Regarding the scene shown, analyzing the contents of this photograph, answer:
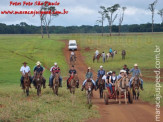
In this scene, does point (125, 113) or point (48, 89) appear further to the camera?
point (48, 89)

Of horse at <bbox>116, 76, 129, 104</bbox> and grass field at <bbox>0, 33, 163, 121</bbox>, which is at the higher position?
horse at <bbox>116, 76, 129, 104</bbox>

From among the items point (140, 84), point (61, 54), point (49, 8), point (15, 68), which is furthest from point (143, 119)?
point (49, 8)

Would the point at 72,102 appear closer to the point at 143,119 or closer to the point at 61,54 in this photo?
the point at 143,119

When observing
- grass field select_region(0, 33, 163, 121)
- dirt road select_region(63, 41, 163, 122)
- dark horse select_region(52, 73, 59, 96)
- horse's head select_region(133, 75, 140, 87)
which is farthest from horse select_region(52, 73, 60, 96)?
horse's head select_region(133, 75, 140, 87)

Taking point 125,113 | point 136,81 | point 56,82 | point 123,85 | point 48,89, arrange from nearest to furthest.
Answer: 1. point 125,113
2. point 123,85
3. point 136,81
4. point 56,82
5. point 48,89

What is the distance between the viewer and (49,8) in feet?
373

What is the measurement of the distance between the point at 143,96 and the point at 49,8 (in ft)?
301

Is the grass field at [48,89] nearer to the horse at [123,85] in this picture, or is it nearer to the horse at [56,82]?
the horse at [56,82]

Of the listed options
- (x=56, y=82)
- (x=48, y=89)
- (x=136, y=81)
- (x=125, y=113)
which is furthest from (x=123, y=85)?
(x=48, y=89)

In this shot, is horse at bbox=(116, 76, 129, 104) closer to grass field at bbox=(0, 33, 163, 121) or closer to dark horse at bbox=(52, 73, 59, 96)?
grass field at bbox=(0, 33, 163, 121)

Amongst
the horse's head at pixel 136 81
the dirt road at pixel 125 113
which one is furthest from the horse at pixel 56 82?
the horse's head at pixel 136 81

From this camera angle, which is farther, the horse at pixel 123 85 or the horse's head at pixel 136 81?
the horse's head at pixel 136 81

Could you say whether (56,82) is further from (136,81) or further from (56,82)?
(136,81)

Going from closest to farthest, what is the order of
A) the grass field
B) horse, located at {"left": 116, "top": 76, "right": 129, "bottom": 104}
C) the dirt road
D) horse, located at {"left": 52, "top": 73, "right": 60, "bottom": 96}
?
the dirt road < the grass field < horse, located at {"left": 116, "top": 76, "right": 129, "bottom": 104} < horse, located at {"left": 52, "top": 73, "right": 60, "bottom": 96}
